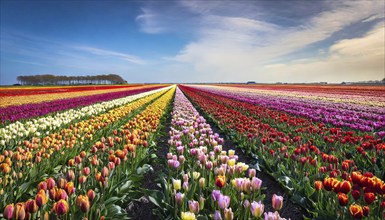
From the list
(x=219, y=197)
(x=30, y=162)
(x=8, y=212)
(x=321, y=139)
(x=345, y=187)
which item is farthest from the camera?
(x=321, y=139)

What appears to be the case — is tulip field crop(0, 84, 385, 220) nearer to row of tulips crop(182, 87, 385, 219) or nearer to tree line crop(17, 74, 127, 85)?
row of tulips crop(182, 87, 385, 219)

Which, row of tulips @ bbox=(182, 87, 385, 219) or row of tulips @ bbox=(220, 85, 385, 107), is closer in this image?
row of tulips @ bbox=(182, 87, 385, 219)

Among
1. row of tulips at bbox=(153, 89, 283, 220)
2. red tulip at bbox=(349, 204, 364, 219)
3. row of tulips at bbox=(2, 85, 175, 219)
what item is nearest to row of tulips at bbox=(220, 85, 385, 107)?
row of tulips at bbox=(153, 89, 283, 220)

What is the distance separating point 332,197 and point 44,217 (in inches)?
117

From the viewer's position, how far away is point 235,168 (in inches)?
135

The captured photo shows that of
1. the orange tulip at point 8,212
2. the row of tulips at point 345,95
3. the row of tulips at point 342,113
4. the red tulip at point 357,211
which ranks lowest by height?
the row of tulips at point 342,113

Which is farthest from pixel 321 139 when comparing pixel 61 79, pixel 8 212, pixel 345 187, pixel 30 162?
pixel 61 79

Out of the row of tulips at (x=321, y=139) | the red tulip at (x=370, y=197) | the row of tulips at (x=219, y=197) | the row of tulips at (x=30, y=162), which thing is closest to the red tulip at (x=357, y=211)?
the red tulip at (x=370, y=197)

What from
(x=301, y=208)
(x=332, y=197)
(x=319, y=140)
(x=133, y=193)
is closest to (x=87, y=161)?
(x=133, y=193)

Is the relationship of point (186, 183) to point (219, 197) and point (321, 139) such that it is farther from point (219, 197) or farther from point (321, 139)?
point (321, 139)

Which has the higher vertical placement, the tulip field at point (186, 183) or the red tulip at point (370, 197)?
the red tulip at point (370, 197)

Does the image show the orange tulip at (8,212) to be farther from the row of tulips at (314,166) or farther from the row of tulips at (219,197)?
the row of tulips at (314,166)

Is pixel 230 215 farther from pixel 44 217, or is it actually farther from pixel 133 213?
pixel 133 213

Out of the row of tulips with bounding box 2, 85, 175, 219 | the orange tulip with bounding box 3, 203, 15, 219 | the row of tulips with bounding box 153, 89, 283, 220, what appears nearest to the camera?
the orange tulip with bounding box 3, 203, 15, 219
